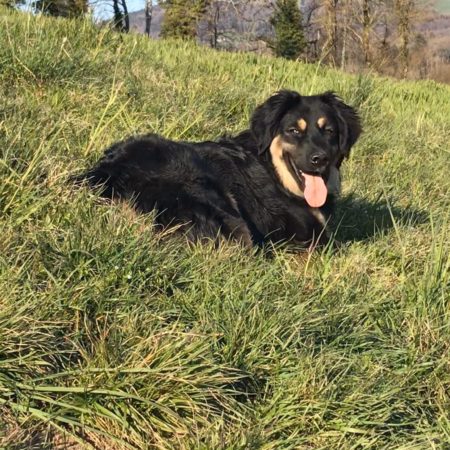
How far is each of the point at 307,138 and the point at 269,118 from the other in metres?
0.32

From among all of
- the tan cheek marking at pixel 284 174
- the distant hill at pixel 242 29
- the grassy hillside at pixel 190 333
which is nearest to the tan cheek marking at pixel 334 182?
the tan cheek marking at pixel 284 174

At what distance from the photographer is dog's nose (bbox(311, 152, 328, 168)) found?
4.32 metres

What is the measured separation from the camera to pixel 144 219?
3209mm

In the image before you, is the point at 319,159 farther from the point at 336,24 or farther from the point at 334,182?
the point at 336,24

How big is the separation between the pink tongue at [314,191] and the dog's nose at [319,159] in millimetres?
133

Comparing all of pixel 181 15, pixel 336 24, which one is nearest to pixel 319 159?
pixel 336 24

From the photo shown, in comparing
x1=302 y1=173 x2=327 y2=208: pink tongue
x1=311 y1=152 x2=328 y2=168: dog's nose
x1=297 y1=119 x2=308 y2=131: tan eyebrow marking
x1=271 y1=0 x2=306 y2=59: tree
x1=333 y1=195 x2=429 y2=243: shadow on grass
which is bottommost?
x1=333 y1=195 x2=429 y2=243: shadow on grass

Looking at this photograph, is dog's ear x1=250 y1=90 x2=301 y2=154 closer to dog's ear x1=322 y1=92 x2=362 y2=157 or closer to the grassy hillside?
dog's ear x1=322 y1=92 x2=362 y2=157

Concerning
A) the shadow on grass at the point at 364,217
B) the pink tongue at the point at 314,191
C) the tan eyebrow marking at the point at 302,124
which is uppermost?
the tan eyebrow marking at the point at 302,124

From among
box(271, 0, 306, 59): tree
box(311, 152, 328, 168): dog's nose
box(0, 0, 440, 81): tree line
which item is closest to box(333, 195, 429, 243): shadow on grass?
box(311, 152, 328, 168): dog's nose

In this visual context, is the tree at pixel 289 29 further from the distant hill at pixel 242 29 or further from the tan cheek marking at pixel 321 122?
the tan cheek marking at pixel 321 122

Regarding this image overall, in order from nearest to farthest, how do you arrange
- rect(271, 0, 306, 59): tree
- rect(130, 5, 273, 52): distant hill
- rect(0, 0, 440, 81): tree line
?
1. rect(0, 0, 440, 81): tree line
2. rect(271, 0, 306, 59): tree
3. rect(130, 5, 273, 52): distant hill

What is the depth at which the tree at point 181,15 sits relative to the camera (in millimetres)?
45156

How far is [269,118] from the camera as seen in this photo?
4555mm
